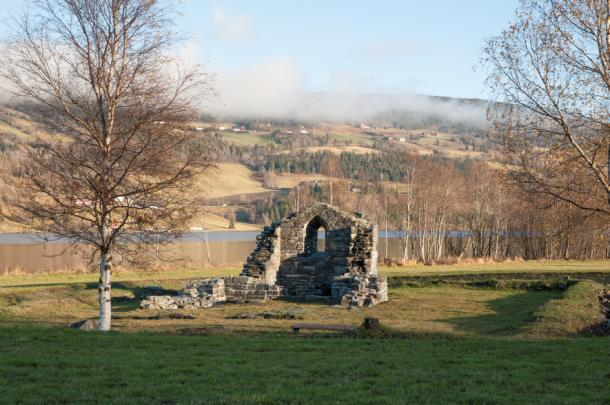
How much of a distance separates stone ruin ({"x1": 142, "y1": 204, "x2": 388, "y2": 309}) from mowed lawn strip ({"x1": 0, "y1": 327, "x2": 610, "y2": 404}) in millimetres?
14024

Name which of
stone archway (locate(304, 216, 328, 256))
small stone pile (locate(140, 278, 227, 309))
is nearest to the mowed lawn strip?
small stone pile (locate(140, 278, 227, 309))

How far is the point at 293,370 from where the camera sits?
418 inches

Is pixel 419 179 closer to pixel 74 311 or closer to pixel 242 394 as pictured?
pixel 74 311

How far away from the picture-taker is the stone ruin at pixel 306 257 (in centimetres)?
2893

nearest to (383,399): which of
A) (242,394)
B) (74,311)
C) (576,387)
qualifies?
(242,394)

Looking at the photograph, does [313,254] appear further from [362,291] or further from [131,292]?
[131,292]

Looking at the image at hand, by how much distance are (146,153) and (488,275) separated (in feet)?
70.5

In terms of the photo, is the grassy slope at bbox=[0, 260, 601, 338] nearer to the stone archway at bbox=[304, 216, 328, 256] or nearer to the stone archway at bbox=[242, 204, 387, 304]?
the stone archway at bbox=[242, 204, 387, 304]

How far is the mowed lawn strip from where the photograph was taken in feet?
28.9

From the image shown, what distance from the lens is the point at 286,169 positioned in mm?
197375

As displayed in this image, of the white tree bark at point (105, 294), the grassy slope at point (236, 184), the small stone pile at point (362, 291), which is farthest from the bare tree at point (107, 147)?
the grassy slope at point (236, 184)

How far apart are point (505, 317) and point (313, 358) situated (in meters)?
11.4

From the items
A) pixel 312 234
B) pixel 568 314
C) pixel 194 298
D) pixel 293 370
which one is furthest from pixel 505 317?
pixel 312 234

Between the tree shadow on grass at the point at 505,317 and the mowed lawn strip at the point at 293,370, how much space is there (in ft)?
13.8
